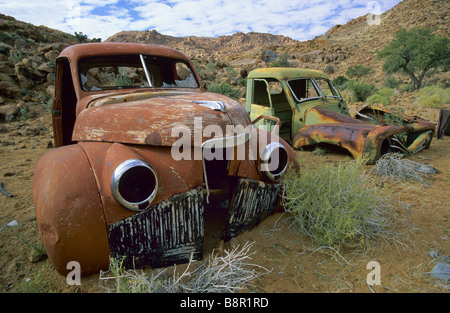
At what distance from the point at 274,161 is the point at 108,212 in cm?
140

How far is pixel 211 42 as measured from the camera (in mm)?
57375

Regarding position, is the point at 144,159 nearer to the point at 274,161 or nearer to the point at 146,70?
the point at 274,161

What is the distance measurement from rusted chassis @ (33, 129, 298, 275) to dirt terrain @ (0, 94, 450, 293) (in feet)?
0.83

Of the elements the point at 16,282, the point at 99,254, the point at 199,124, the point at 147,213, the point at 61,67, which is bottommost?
the point at 16,282

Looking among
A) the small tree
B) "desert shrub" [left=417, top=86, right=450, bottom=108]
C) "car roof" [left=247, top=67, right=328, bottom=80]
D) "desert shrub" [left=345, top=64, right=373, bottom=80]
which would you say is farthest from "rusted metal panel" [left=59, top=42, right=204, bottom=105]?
"desert shrub" [left=345, top=64, right=373, bottom=80]

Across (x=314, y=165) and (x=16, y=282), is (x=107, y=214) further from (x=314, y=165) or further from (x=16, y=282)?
(x=314, y=165)

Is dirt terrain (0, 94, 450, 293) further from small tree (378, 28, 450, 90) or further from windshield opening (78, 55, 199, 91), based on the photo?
small tree (378, 28, 450, 90)

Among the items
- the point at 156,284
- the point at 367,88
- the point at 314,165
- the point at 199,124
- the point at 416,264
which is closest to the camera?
the point at 156,284

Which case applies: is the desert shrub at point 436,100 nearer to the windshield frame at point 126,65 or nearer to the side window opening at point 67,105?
the windshield frame at point 126,65

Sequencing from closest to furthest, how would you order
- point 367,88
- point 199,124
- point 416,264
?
point 199,124 < point 416,264 < point 367,88

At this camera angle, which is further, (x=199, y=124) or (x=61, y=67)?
(x=61, y=67)

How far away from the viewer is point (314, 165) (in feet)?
15.6
